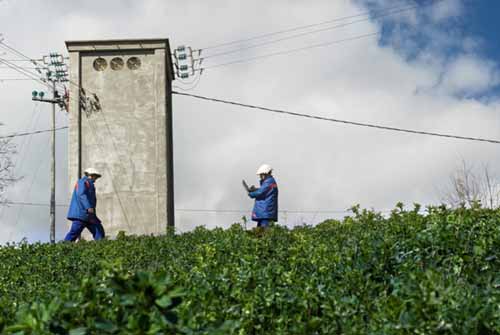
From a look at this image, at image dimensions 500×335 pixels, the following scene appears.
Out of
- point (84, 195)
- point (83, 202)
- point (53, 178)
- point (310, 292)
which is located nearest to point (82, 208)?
point (83, 202)

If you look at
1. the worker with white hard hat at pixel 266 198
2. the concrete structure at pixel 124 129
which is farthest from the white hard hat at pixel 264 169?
the concrete structure at pixel 124 129

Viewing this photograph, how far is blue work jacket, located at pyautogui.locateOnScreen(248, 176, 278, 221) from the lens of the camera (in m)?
14.7

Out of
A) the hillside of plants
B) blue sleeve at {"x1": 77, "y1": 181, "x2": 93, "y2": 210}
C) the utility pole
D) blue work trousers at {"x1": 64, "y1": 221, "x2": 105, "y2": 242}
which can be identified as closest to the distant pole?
the utility pole

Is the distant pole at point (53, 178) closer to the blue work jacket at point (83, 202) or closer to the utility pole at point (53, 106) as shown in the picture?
the utility pole at point (53, 106)

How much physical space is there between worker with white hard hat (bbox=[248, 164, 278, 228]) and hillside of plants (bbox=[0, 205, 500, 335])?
6603 mm

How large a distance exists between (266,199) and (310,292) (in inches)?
409

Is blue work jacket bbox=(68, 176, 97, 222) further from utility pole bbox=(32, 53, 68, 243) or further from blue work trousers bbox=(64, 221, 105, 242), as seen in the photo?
utility pole bbox=(32, 53, 68, 243)

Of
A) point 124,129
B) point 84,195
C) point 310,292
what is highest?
point 124,129

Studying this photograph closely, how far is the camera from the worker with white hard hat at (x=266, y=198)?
14.7m

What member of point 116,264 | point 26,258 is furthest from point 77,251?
point 116,264

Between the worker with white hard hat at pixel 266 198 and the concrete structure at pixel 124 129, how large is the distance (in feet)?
21.2

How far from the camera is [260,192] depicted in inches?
579

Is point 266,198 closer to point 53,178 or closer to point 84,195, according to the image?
point 84,195

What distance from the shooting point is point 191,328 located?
2.97 m
